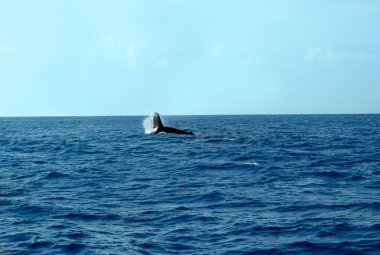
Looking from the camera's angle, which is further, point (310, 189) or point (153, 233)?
point (310, 189)

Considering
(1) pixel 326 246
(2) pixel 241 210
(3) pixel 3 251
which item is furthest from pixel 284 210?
(3) pixel 3 251

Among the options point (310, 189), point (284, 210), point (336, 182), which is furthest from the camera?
point (336, 182)

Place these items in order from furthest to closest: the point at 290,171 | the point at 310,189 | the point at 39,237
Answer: the point at 290,171, the point at 310,189, the point at 39,237

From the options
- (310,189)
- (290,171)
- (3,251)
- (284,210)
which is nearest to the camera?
(3,251)

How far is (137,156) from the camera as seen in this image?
1433 inches

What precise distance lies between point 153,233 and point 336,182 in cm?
1157

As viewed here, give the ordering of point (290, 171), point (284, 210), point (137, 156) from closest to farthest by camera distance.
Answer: point (284, 210) < point (290, 171) < point (137, 156)

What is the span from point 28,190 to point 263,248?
1299cm

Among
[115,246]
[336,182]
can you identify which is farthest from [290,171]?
[115,246]

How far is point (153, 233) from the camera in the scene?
45.6 feet

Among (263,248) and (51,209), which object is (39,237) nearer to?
(51,209)

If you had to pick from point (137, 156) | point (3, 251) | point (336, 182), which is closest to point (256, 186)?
point (336, 182)

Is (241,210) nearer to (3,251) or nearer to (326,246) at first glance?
(326,246)

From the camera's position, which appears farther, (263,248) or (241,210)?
(241,210)
